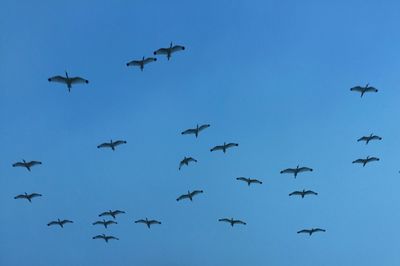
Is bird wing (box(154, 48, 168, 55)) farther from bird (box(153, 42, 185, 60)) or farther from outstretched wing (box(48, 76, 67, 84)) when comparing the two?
outstretched wing (box(48, 76, 67, 84))

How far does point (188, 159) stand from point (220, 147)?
6.15 meters

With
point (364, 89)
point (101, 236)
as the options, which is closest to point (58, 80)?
point (101, 236)

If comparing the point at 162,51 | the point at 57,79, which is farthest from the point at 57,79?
Answer: the point at 162,51

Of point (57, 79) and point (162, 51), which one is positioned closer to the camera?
point (57, 79)

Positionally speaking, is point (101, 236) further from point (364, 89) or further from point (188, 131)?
point (364, 89)

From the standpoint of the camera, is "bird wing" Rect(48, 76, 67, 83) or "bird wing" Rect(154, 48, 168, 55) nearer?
"bird wing" Rect(48, 76, 67, 83)

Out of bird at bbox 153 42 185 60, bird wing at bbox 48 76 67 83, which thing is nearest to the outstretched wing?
bird wing at bbox 48 76 67 83

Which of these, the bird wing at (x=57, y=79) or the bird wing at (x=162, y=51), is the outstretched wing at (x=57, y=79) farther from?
the bird wing at (x=162, y=51)

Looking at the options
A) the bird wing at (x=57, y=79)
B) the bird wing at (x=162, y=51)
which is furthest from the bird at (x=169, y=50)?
the bird wing at (x=57, y=79)

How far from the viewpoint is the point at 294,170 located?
333ft

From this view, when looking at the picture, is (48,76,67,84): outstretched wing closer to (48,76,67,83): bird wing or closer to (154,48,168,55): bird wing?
(48,76,67,83): bird wing

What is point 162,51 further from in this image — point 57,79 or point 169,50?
point 57,79

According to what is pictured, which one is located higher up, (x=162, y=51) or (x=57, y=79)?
(x=162, y=51)

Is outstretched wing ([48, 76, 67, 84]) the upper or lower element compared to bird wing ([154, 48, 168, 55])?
lower
